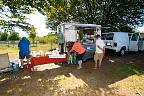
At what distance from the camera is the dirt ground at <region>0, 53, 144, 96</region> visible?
1155 cm

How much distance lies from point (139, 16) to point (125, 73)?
17.8 meters

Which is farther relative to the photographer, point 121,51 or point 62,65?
point 121,51

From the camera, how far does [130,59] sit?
19391 millimetres

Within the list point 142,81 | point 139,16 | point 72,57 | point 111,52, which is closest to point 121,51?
point 111,52

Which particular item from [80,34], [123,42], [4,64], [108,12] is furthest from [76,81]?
[108,12]

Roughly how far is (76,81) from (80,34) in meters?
5.50

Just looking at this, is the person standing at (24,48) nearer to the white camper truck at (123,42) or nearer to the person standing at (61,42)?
the person standing at (61,42)

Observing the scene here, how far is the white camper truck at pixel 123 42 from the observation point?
66.5ft

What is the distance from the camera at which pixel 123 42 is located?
2078 cm

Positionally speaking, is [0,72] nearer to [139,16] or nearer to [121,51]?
[121,51]

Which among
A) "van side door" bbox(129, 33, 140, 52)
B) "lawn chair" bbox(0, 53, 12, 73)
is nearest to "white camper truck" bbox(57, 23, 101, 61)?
"lawn chair" bbox(0, 53, 12, 73)

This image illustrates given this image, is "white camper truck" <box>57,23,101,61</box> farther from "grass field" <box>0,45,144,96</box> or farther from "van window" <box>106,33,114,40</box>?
"van window" <box>106,33,114,40</box>

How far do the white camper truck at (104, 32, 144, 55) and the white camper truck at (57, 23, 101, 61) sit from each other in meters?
2.05

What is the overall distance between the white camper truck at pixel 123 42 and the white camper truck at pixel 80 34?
2054 mm
